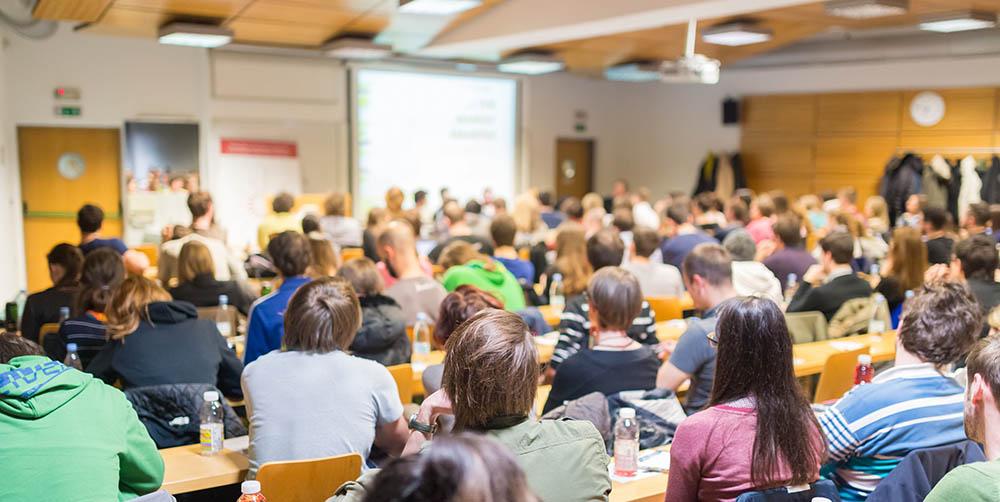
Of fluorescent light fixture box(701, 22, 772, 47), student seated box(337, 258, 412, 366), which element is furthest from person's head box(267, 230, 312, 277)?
fluorescent light fixture box(701, 22, 772, 47)

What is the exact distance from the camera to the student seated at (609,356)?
338 centimetres

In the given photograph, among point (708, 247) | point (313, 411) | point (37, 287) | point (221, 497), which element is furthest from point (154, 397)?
point (37, 287)

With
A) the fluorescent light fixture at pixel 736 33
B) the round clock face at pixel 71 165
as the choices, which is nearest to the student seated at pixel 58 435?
the fluorescent light fixture at pixel 736 33

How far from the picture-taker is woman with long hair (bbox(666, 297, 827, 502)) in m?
2.35

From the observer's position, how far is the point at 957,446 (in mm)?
2398

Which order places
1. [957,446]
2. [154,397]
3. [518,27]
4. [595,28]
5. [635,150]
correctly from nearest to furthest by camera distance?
[957,446] < [154,397] < [595,28] < [518,27] < [635,150]

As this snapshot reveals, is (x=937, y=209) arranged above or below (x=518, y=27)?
below

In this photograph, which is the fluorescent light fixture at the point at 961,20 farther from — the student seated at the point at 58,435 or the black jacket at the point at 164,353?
the student seated at the point at 58,435

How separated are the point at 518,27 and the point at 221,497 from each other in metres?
6.29

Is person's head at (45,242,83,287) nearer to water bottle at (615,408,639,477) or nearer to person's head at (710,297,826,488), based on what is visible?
water bottle at (615,408,639,477)

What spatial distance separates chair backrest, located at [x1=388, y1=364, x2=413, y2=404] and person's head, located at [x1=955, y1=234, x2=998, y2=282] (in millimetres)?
3356

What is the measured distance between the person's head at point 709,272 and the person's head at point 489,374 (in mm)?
2091

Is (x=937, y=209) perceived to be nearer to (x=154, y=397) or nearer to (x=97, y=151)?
(x=154, y=397)

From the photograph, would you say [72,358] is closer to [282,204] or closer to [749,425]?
[749,425]
